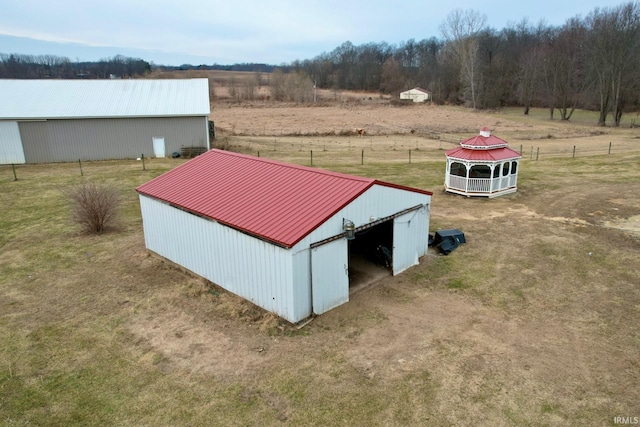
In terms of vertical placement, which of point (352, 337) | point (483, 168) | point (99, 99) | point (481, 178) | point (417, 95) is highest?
point (99, 99)

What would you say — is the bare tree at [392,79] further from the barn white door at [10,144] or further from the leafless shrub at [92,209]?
the leafless shrub at [92,209]

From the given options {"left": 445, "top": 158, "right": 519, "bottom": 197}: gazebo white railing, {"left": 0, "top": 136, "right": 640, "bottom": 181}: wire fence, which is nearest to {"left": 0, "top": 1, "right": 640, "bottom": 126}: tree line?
{"left": 0, "top": 136, "right": 640, "bottom": 181}: wire fence

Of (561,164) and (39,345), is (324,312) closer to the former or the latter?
(39,345)

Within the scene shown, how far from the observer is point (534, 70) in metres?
70.1

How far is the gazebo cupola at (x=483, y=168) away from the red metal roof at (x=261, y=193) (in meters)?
9.91

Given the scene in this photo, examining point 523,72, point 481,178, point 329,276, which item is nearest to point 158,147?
point 481,178

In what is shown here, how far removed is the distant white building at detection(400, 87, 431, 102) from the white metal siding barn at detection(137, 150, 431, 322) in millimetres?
90955

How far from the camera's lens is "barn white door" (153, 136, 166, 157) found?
105 ft

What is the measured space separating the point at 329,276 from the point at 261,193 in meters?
3.21

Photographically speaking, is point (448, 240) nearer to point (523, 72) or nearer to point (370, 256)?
point (370, 256)

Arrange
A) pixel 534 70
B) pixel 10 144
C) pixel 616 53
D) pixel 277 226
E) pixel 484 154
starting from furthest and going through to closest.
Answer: pixel 534 70 → pixel 616 53 → pixel 10 144 → pixel 484 154 → pixel 277 226

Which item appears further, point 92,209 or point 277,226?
point 92,209

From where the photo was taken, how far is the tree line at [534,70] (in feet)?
173

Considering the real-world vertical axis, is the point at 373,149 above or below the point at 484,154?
below
